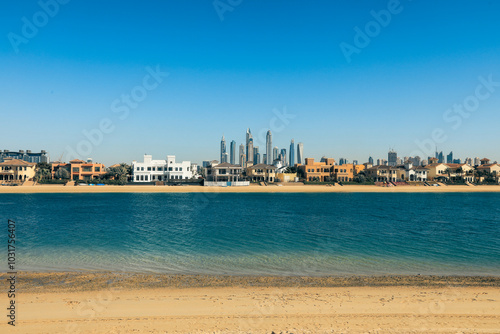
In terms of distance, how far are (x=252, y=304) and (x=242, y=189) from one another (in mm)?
80314

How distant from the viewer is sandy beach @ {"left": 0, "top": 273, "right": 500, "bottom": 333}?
10.0 m

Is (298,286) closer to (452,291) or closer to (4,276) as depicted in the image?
(452,291)

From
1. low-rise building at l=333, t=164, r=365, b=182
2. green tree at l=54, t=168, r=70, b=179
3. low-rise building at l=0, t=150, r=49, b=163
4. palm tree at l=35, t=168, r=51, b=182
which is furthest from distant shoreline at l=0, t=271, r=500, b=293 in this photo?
low-rise building at l=0, t=150, r=49, b=163

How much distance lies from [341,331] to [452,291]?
307 inches

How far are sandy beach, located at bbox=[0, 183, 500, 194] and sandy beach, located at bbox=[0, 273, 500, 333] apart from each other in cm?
7343

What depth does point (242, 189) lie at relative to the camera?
3629 inches

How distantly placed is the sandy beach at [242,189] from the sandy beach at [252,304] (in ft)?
241

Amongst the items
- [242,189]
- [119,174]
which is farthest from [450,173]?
[119,174]

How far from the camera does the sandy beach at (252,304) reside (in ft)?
32.8

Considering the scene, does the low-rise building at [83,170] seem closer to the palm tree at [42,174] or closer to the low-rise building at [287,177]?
the palm tree at [42,174]

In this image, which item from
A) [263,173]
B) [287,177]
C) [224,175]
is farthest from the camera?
[263,173]

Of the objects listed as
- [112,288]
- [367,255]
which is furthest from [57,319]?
[367,255]

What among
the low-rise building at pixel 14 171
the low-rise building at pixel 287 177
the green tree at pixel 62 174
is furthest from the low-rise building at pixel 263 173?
the low-rise building at pixel 14 171

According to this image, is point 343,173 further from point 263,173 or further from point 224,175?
point 224,175
